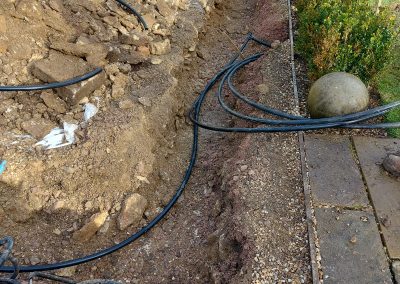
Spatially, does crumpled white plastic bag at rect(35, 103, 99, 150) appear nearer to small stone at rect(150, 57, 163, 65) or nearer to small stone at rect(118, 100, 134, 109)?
small stone at rect(118, 100, 134, 109)

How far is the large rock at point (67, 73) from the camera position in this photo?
5625 millimetres

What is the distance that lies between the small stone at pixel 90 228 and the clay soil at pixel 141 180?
7 centimetres

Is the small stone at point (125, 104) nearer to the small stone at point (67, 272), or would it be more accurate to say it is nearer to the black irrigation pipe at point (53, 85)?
the black irrigation pipe at point (53, 85)

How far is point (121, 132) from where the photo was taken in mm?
5453

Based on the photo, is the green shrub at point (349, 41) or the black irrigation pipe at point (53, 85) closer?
the black irrigation pipe at point (53, 85)

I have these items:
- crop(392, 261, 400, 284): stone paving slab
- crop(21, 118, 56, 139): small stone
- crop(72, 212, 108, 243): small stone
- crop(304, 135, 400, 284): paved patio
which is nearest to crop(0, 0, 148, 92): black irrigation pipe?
crop(21, 118, 56, 139): small stone

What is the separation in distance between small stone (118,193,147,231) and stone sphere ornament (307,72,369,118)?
286 centimetres

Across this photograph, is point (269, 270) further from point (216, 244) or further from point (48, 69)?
point (48, 69)

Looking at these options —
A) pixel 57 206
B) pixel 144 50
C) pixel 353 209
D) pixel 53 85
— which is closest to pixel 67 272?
pixel 57 206

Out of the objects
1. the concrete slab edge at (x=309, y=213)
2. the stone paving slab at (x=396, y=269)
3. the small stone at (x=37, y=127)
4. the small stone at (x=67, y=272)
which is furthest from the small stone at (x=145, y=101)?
the stone paving slab at (x=396, y=269)

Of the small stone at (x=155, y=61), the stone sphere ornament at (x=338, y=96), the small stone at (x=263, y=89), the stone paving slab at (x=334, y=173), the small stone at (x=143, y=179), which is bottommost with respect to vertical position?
the small stone at (x=143, y=179)

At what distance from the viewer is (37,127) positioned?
5.36 meters

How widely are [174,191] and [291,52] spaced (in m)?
3.57

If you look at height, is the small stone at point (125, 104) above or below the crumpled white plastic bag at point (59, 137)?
above
